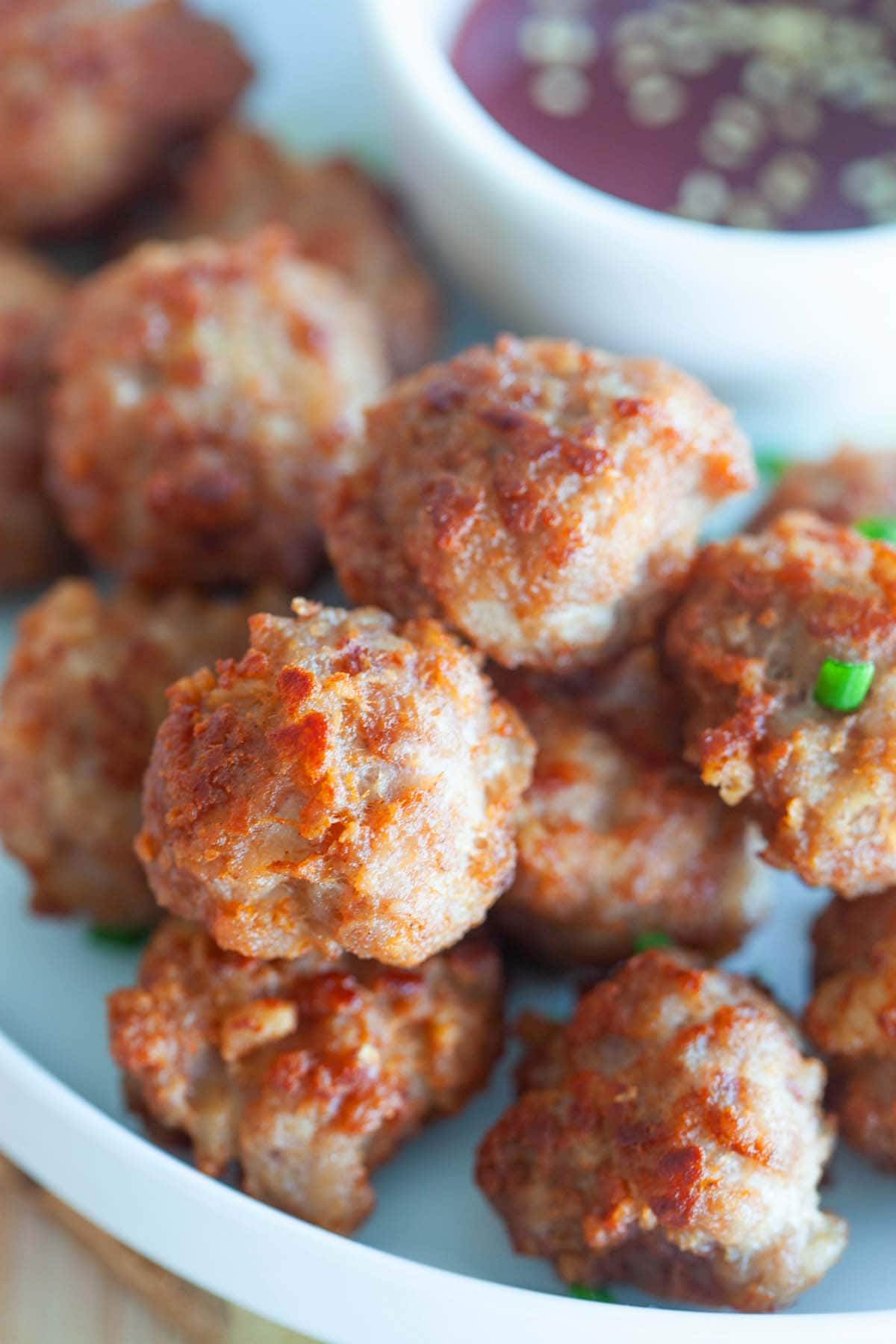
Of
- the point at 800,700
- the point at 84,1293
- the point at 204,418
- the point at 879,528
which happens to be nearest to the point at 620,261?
the point at 879,528

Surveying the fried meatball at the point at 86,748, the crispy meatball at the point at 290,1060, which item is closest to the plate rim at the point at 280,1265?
the crispy meatball at the point at 290,1060

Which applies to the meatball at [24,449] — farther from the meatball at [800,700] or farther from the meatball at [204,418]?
the meatball at [800,700]

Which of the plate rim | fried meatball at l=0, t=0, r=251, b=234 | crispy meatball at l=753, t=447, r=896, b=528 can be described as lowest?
the plate rim

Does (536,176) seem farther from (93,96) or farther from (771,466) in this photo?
(93,96)

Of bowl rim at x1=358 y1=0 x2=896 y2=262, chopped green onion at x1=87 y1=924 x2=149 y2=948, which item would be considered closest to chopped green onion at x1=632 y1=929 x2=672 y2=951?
chopped green onion at x1=87 y1=924 x2=149 y2=948

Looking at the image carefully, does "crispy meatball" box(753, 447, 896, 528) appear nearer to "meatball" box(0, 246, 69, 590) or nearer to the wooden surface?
"meatball" box(0, 246, 69, 590)

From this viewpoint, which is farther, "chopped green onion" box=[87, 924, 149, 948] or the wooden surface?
"chopped green onion" box=[87, 924, 149, 948]
